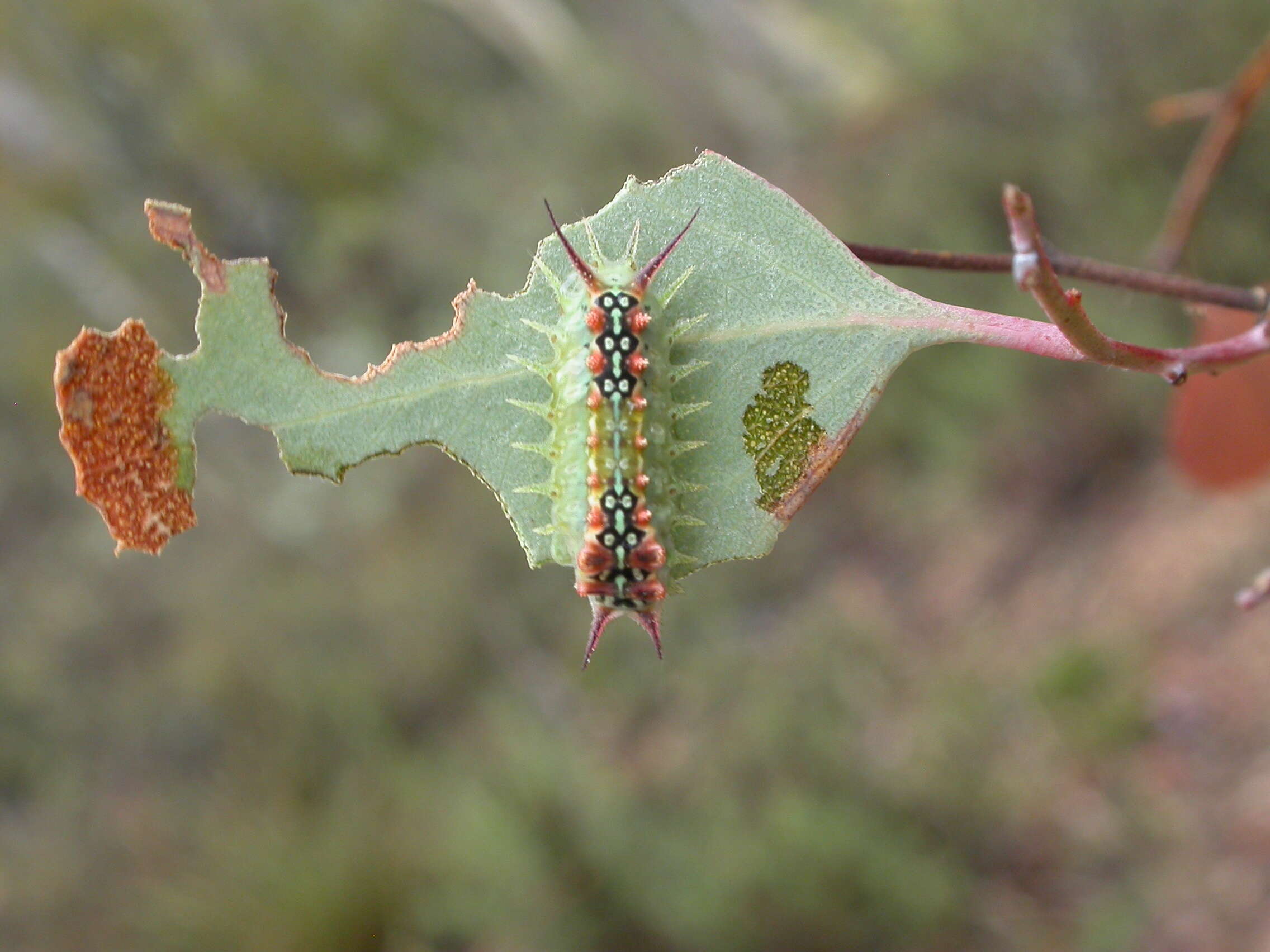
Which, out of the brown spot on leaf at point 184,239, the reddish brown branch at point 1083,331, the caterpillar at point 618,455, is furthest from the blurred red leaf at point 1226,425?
the brown spot on leaf at point 184,239

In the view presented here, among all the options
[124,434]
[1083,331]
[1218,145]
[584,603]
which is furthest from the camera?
[584,603]

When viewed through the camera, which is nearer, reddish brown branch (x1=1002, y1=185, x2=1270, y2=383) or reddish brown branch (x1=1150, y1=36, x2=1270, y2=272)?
reddish brown branch (x1=1002, y1=185, x2=1270, y2=383)

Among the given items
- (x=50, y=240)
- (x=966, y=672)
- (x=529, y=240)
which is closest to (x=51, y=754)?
(x=50, y=240)

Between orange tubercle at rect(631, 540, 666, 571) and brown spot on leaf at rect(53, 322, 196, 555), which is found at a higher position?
orange tubercle at rect(631, 540, 666, 571)

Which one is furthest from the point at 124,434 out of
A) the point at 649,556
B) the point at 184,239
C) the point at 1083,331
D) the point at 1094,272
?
the point at 1094,272

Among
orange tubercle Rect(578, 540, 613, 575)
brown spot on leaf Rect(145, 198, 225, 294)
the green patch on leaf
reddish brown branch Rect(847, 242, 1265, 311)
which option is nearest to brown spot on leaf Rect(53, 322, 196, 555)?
brown spot on leaf Rect(145, 198, 225, 294)

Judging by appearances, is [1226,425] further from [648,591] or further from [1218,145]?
[648,591]

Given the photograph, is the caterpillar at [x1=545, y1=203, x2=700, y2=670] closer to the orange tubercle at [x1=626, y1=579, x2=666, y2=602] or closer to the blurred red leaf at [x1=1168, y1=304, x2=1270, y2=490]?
the orange tubercle at [x1=626, y1=579, x2=666, y2=602]

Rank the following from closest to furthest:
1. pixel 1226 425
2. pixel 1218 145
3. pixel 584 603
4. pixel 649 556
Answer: pixel 649 556 → pixel 1218 145 → pixel 1226 425 → pixel 584 603

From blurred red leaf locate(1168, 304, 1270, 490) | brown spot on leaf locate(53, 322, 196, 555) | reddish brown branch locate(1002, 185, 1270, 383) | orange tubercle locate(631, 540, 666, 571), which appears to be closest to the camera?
reddish brown branch locate(1002, 185, 1270, 383)
